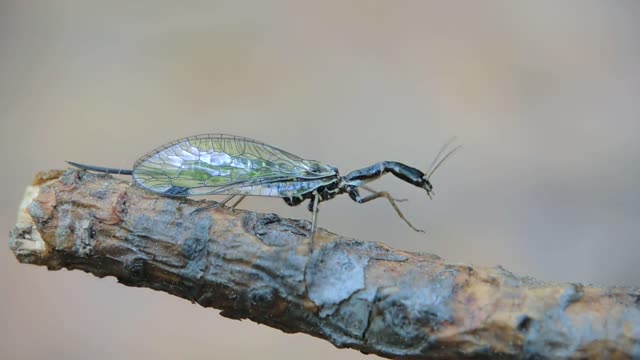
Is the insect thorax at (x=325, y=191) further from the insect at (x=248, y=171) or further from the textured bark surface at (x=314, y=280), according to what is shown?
the textured bark surface at (x=314, y=280)

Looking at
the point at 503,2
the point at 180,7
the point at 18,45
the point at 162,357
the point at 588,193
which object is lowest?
the point at 162,357

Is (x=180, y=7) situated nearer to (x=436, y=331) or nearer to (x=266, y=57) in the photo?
(x=266, y=57)

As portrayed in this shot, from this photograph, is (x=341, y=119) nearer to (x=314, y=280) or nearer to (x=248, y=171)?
(x=248, y=171)

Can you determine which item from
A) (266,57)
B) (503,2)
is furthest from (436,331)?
(503,2)

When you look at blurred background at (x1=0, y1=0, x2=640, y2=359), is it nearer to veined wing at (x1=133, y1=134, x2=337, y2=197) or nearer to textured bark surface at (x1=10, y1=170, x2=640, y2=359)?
veined wing at (x1=133, y1=134, x2=337, y2=197)

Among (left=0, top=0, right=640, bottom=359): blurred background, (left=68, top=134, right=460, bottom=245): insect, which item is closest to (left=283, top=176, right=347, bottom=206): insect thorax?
(left=68, top=134, right=460, bottom=245): insect

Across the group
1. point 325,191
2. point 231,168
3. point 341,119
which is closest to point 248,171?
point 231,168
